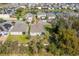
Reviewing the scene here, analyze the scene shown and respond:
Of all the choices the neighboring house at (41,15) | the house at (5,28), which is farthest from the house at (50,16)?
the house at (5,28)

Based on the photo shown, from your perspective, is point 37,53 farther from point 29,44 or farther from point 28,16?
point 28,16

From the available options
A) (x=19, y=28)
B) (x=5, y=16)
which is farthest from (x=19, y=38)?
(x=5, y=16)

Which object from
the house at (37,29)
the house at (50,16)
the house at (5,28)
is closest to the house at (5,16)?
the house at (5,28)

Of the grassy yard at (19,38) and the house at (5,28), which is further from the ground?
the house at (5,28)

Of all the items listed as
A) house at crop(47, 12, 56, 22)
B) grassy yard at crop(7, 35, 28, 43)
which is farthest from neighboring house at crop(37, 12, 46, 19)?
grassy yard at crop(7, 35, 28, 43)

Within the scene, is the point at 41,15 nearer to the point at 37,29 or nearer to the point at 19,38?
the point at 37,29

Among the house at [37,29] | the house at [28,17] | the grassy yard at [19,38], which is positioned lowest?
the grassy yard at [19,38]

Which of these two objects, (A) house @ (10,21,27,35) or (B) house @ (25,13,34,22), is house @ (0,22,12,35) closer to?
(A) house @ (10,21,27,35)

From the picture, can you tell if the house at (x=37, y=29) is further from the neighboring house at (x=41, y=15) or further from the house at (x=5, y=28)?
the house at (x=5, y=28)

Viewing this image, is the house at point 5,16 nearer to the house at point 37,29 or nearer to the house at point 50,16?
the house at point 37,29

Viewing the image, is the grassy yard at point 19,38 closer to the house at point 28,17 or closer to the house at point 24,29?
the house at point 24,29

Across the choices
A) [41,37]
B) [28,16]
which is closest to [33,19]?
[28,16]

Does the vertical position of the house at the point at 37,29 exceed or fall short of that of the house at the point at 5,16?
it falls short
